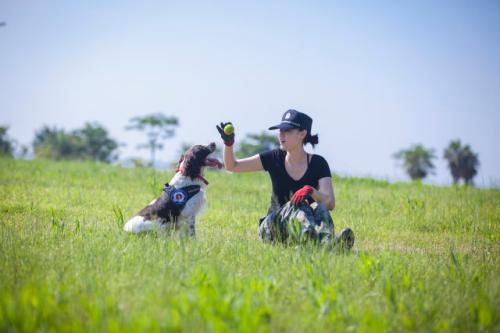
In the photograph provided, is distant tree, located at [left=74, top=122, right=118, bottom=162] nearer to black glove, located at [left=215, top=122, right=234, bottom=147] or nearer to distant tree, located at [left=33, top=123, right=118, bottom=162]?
distant tree, located at [left=33, top=123, right=118, bottom=162]

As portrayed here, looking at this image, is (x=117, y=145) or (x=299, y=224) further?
(x=117, y=145)

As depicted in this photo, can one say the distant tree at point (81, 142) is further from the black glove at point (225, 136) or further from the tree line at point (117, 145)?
the black glove at point (225, 136)

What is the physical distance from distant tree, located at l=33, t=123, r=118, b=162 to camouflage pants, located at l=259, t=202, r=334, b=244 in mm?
84514

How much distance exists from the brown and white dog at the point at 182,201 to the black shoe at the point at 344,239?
69.9 inches

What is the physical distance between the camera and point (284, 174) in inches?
248

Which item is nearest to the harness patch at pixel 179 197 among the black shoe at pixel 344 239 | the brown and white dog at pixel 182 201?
the brown and white dog at pixel 182 201

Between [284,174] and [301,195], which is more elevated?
[284,174]

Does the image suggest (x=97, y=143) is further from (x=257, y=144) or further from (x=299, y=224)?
(x=299, y=224)

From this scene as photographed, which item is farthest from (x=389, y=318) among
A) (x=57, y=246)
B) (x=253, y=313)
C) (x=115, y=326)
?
(x=57, y=246)

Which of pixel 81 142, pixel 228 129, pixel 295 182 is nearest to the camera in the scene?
pixel 228 129

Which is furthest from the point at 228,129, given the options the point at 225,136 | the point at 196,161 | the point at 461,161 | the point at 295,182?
the point at 461,161

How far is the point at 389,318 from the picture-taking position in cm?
342

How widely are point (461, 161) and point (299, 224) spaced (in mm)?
73185

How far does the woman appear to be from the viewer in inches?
217
